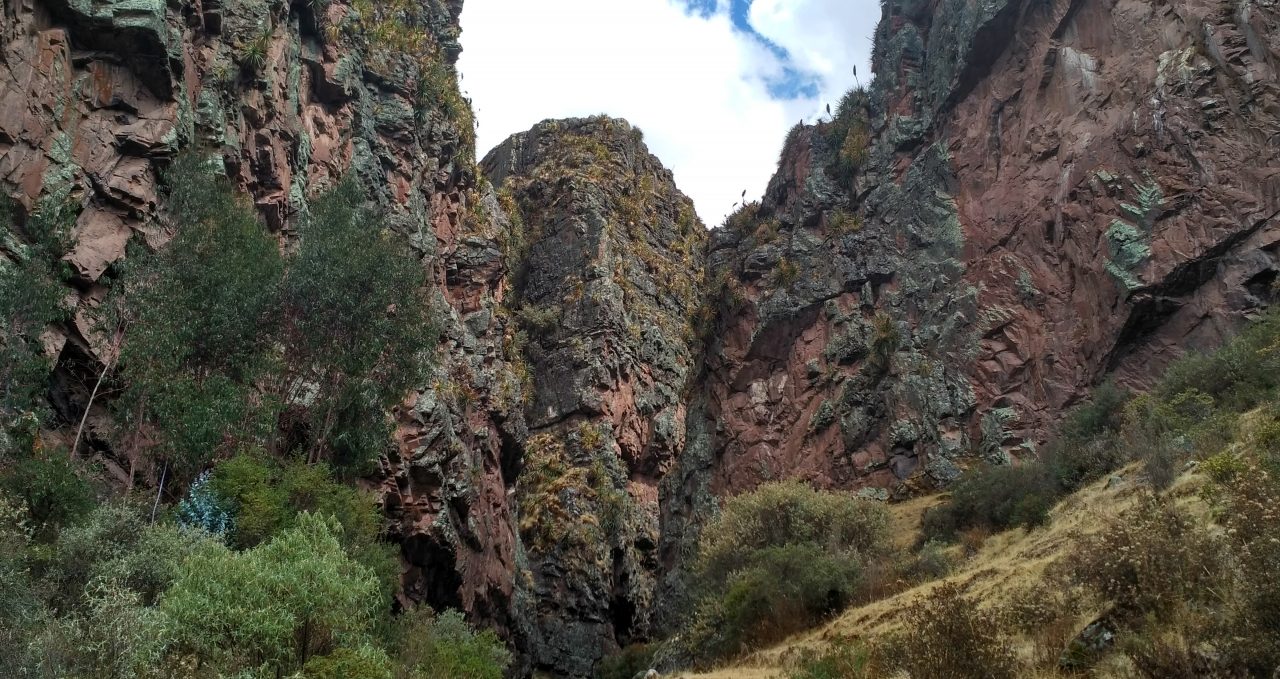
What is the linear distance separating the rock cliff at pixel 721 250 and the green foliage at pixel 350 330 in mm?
3667

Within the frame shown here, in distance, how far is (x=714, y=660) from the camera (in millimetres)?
23812

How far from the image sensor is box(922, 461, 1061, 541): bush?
2334 centimetres

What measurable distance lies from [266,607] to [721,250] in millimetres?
41448

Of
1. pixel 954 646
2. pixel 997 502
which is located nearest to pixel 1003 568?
pixel 954 646

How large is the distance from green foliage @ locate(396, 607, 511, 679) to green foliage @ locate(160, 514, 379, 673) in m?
5.13

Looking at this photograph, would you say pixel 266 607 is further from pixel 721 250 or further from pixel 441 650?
pixel 721 250

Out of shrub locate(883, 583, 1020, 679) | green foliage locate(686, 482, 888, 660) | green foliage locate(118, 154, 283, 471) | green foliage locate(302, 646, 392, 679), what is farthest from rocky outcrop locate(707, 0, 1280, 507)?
green foliage locate(302, 646, 392, 679)

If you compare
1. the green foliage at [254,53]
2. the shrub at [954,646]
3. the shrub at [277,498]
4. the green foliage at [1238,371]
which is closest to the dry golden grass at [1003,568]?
the shrub at [954,646]

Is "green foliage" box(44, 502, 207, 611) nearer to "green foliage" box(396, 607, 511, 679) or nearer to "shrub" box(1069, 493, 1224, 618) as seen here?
"green foliage" box(396, 607, 511, 679)

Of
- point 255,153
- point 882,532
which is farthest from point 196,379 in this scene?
point 882,532

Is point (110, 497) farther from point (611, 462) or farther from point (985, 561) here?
point (611, 462)

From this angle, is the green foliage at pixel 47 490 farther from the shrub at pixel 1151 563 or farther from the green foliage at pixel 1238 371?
the green foliage at pixel 1238 371

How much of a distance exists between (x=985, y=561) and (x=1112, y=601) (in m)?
10.9

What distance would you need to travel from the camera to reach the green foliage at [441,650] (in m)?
21.9
